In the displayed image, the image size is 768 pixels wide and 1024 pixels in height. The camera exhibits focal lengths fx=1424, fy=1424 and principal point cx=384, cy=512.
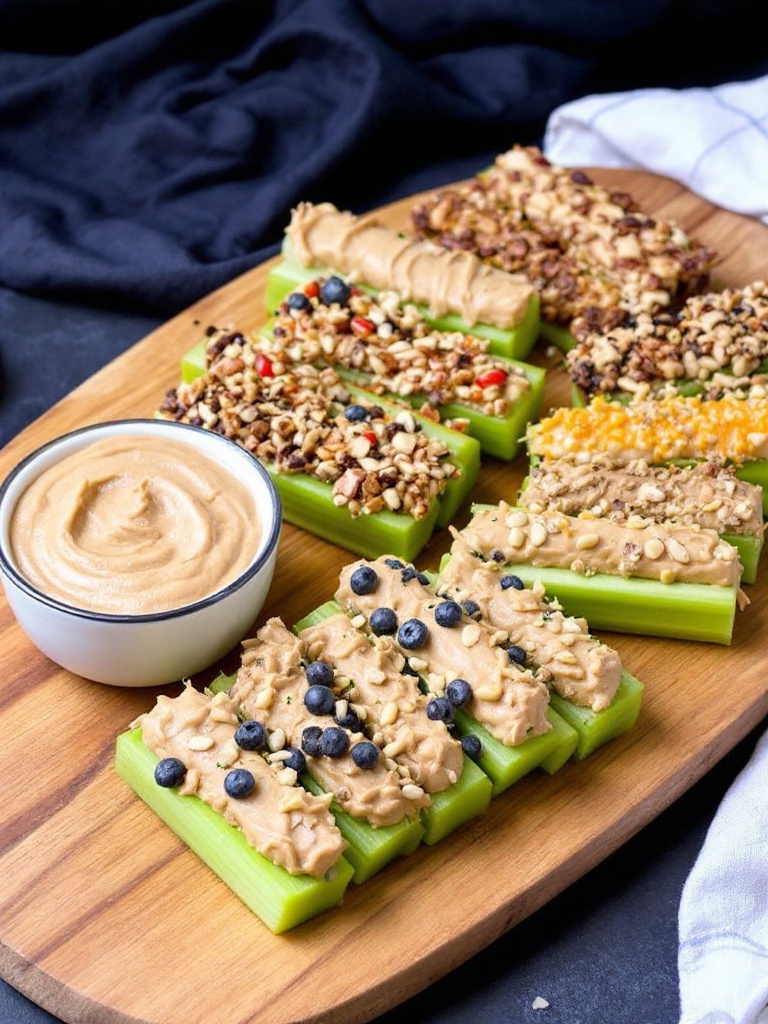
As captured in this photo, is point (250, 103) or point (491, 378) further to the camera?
point (250, 103)

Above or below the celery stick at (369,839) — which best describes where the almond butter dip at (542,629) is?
above

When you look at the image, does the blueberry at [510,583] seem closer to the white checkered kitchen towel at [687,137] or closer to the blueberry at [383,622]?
the blueberry at [383,622]

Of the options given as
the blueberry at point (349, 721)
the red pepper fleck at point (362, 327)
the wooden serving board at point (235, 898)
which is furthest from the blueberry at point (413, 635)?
the red pepper fleck at point (362, 327)

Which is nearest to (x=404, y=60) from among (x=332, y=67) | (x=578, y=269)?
(x=332, y=67)

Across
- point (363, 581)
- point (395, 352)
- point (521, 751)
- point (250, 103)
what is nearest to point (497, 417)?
point (395, 352)

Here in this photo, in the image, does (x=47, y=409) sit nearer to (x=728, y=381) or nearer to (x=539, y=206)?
(x=539, y=206)

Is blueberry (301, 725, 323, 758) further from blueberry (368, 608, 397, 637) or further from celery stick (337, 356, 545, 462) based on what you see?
celery stick (337, 356, 545, 462)

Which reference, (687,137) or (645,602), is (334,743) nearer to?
(645,602)
